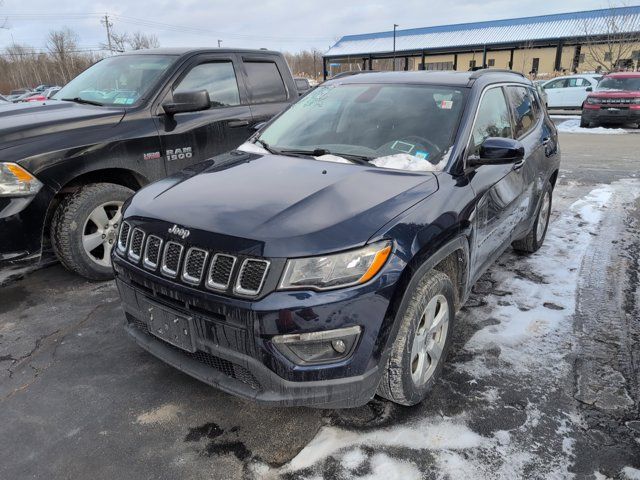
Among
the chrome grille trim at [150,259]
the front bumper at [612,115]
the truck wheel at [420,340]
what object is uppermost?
the chrome grille trim at [150,259]

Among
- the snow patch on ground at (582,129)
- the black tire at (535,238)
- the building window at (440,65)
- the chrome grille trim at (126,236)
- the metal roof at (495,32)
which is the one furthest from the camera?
the building window at (440,65)

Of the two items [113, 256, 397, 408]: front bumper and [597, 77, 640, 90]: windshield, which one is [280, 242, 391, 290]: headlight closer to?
[113, 256, 397, 408]: front bumper

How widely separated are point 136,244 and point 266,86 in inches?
135

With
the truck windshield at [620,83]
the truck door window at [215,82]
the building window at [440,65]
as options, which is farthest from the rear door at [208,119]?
the building window at [440,65]

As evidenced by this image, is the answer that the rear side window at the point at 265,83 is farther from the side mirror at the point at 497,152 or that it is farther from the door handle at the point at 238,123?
the side mirror at the point at 497,152

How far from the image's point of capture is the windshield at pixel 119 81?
4469mm

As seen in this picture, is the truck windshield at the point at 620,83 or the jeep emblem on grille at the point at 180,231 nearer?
the jeep emblem on grille at the point at 180,231

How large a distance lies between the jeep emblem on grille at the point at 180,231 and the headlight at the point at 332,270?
0.54 meters

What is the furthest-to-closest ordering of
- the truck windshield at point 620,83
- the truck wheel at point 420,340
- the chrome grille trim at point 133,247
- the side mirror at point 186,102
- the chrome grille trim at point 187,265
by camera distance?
1. the truck windshield at point 620,83
2. the side mirror at point 186,102
3. the chrome grille trim at point 133,247
4. the truck wheel at point 420,340
5. the chrome grille trim at point 187,265

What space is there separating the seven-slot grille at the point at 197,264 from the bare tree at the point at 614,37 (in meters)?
36.2

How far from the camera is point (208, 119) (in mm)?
4727

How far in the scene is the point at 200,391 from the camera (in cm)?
280

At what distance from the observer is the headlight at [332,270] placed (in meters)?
2.05

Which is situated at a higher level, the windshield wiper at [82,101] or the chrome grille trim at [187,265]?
the windshield wiper at [82,101]
